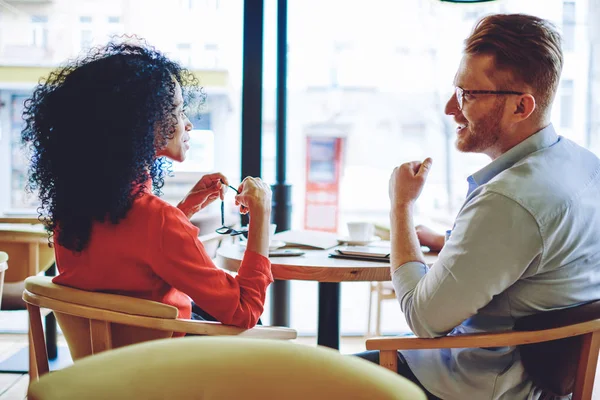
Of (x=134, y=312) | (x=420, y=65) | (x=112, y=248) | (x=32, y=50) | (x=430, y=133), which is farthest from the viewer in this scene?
(x=430, y=133)

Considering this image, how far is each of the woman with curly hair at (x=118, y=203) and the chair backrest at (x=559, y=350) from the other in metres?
0.57

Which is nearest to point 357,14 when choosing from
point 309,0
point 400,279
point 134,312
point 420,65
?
point 309,0

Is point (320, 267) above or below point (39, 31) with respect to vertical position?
below

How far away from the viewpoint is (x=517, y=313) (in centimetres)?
112

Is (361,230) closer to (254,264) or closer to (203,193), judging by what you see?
(203,193)

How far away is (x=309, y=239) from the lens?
1964 millimetres

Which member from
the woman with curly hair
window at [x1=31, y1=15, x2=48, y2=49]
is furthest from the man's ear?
window at [x1=31, y1=15, x2=48, y2=49]

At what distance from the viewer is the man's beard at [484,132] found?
4.16 feet

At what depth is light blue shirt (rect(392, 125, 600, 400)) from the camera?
3.39 ft

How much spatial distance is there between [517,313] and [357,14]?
274 cm

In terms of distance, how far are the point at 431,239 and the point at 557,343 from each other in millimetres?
733

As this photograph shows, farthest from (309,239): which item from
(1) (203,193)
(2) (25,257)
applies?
(2) (25,257)

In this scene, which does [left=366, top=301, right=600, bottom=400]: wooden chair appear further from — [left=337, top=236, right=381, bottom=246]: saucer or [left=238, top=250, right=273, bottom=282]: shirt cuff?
[left=337, top=236, right=381, bottom=246]: saucer

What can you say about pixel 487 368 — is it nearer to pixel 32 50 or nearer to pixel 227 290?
pixel 227 290
